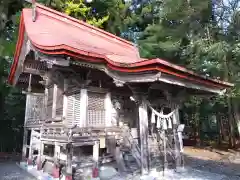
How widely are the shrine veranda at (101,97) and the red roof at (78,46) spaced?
23 millimetres

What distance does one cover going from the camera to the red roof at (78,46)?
549 cm

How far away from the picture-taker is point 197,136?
19.7 m

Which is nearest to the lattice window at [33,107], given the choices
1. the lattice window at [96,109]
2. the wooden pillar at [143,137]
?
the lattice window at [96,109]

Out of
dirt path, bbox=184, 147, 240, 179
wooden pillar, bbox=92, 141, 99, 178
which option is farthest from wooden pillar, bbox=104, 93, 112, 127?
dirt path, bbox=184, 147, 240, 179

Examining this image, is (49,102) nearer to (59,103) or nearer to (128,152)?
(59,103)

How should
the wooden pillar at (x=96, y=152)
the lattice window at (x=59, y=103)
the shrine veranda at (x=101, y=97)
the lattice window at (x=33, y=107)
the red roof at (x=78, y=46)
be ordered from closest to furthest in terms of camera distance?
1. the red roof at (x=78, y=46)
2. the shrine veranda at (x=101, y=97)
3. the wooden pillar at (x=96, y=152)
4. the lattice window at (x=59, y=103)
5. the lattice window at (x=33, y=107)

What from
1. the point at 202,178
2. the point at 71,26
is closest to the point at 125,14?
the point at 71,26

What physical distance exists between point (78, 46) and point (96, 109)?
229 cm

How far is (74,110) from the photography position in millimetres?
7383

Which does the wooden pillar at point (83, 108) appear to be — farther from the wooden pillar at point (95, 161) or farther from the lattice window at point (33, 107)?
the lattice window at point (33, 107)

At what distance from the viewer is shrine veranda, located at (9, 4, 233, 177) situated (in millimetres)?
5868

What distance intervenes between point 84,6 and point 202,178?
13.9m

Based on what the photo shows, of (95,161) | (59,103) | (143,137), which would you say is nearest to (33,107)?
(59,103)

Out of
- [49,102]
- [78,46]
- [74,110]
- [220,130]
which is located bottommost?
[220,130]
